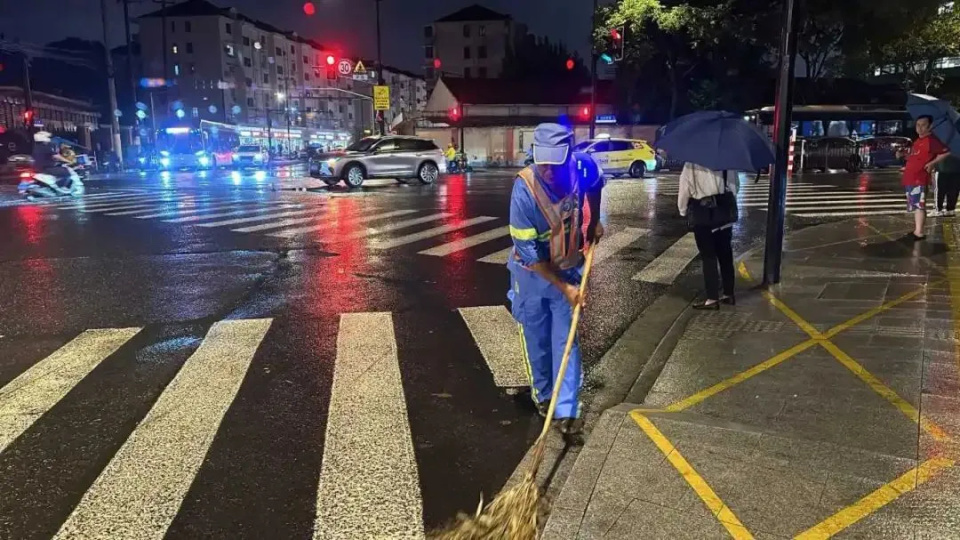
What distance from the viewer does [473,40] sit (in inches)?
3423

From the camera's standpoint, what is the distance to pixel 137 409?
15.5 feet

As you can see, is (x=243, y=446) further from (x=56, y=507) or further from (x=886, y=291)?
(x=886, y=291)

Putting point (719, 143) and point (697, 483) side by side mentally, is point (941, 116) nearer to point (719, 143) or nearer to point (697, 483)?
point (719, 143)

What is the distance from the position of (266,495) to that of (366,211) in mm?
12660

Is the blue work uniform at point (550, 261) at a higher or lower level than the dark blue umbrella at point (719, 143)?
lower

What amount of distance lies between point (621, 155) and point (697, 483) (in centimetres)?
2466

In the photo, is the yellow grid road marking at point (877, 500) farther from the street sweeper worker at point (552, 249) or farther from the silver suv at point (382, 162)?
the silver suv at point (382, 162)

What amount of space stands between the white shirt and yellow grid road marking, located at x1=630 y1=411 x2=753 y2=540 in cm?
296

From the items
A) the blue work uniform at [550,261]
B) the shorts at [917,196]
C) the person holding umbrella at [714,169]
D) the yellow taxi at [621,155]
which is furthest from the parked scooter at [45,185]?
the shorts at [917,196]

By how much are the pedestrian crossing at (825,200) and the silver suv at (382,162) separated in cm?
807

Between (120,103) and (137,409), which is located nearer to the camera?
(137,409)

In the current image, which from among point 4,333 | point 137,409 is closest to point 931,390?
point 137,409

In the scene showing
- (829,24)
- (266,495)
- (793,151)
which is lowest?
(266,495)

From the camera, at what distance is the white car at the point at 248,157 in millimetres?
44062
